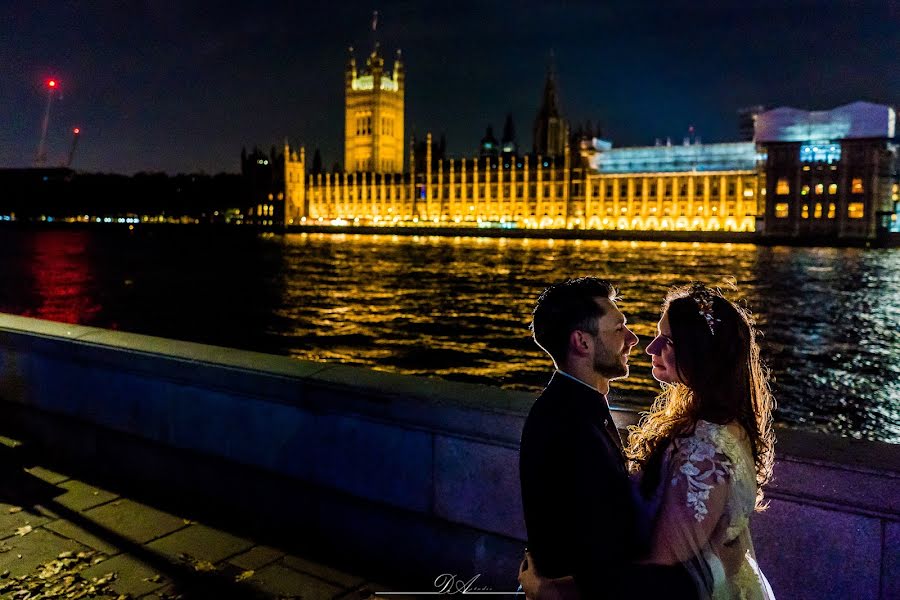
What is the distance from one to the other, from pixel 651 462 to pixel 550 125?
143320mm

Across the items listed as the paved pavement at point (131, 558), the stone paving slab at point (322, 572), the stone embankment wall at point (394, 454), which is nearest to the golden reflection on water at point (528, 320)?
the stone embankment wall at point (394, 454)

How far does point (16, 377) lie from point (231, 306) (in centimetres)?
2451

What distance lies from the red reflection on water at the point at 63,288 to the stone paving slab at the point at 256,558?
23069 mm

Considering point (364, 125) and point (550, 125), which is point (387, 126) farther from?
point (550, 125)

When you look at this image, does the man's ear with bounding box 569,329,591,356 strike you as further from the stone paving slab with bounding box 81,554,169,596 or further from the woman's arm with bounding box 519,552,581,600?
the stone paving slab with bounding box 81,554,169,596

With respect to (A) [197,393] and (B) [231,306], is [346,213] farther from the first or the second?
(A) [197,393]

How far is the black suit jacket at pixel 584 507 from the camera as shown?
5.73ft

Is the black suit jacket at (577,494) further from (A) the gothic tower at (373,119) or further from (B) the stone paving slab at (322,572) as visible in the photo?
(A) the gothic tower at (373,119)

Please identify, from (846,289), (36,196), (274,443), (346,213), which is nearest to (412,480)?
(274,443)

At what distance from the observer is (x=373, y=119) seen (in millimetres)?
140625

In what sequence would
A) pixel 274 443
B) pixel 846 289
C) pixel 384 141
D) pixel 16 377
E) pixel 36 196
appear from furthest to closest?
pixel 36 196, pixel 384 141, pixel 846 289, pixel 16 377, pixel 274 443

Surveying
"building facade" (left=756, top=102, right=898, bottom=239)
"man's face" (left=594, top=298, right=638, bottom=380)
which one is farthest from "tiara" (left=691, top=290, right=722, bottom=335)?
"building facade" (left=756, top=102, right=898, bottom=239)

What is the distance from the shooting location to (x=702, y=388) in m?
1.84

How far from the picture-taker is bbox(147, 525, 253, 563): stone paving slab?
3.72 m
